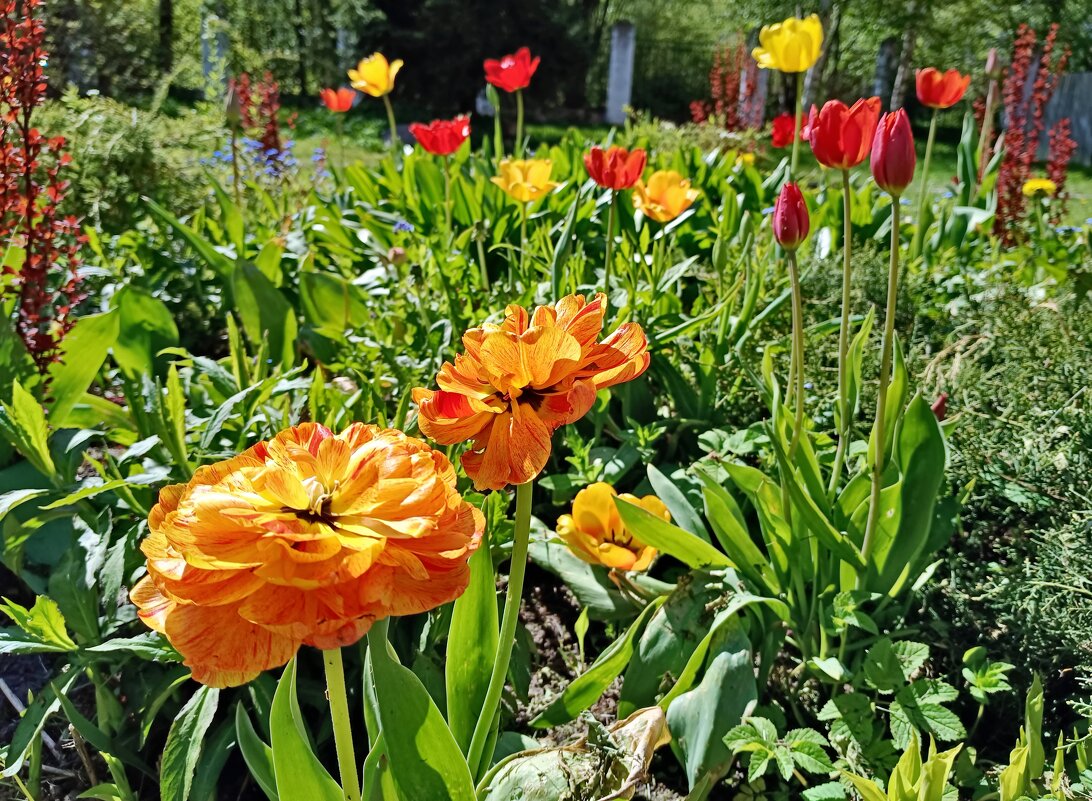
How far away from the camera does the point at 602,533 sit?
1535 millimetres

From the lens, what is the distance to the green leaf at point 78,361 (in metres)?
1.78

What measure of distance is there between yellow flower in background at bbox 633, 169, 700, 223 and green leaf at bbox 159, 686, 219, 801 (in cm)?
142

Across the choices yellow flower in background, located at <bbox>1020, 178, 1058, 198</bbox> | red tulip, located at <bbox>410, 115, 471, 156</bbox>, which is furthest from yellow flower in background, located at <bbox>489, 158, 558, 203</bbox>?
yellow flower in background, located at <bbox>1020, 178, 1058, 198</bbox>

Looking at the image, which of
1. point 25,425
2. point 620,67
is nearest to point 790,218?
point 25,425

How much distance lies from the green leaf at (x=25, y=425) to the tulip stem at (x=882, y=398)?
4.41 feet

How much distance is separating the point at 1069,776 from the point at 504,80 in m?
2.46

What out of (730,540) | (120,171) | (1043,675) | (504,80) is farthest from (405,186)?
(1043,675)

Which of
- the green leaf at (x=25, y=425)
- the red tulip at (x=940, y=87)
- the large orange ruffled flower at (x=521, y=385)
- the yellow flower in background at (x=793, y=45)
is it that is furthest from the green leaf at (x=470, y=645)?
the red tulip at (x=940, y=87)

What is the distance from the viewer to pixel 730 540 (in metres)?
1.44

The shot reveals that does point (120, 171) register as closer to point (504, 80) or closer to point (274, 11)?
point (504, 80)

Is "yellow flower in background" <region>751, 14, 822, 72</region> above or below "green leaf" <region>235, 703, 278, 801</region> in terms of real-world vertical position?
above

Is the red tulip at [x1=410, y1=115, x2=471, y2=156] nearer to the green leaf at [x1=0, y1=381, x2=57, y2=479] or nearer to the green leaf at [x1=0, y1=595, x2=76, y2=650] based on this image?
the green leaf at [x1=0, y1=381, x2=57, y2=479]

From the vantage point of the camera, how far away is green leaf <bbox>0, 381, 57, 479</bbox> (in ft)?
4.84

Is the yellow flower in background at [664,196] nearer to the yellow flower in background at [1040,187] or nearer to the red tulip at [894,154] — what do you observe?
the red tulip at [894,154]
